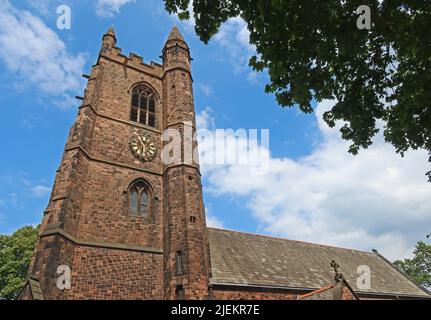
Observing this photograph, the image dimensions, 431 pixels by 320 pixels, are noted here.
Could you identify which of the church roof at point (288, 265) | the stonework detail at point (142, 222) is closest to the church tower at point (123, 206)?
the stonework detail at point (142, 222)

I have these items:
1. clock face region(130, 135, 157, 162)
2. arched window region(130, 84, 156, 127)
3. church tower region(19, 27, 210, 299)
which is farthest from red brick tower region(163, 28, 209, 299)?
clock face region(130, 135, 157, 162)

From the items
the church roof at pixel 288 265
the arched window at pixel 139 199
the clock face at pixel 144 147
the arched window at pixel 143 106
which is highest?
the arched window at pixel 143 106

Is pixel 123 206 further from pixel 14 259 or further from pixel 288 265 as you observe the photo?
pixel 14 259

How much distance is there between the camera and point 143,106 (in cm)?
1994

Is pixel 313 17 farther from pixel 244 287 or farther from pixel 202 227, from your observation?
pixel 244 287

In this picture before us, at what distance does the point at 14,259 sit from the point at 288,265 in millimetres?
24548

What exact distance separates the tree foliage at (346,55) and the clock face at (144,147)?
1027cm

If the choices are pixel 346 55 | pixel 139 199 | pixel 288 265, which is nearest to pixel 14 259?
pixel 139 199

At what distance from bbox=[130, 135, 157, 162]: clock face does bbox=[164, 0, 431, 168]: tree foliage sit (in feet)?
33.7

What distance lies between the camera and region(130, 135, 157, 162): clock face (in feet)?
56.3

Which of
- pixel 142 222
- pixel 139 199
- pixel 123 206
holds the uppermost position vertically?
pixel 139 199

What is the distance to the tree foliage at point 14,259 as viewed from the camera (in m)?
28.1

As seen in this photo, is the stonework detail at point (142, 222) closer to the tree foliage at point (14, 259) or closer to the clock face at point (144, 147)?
the clock face at point (144, 147)
